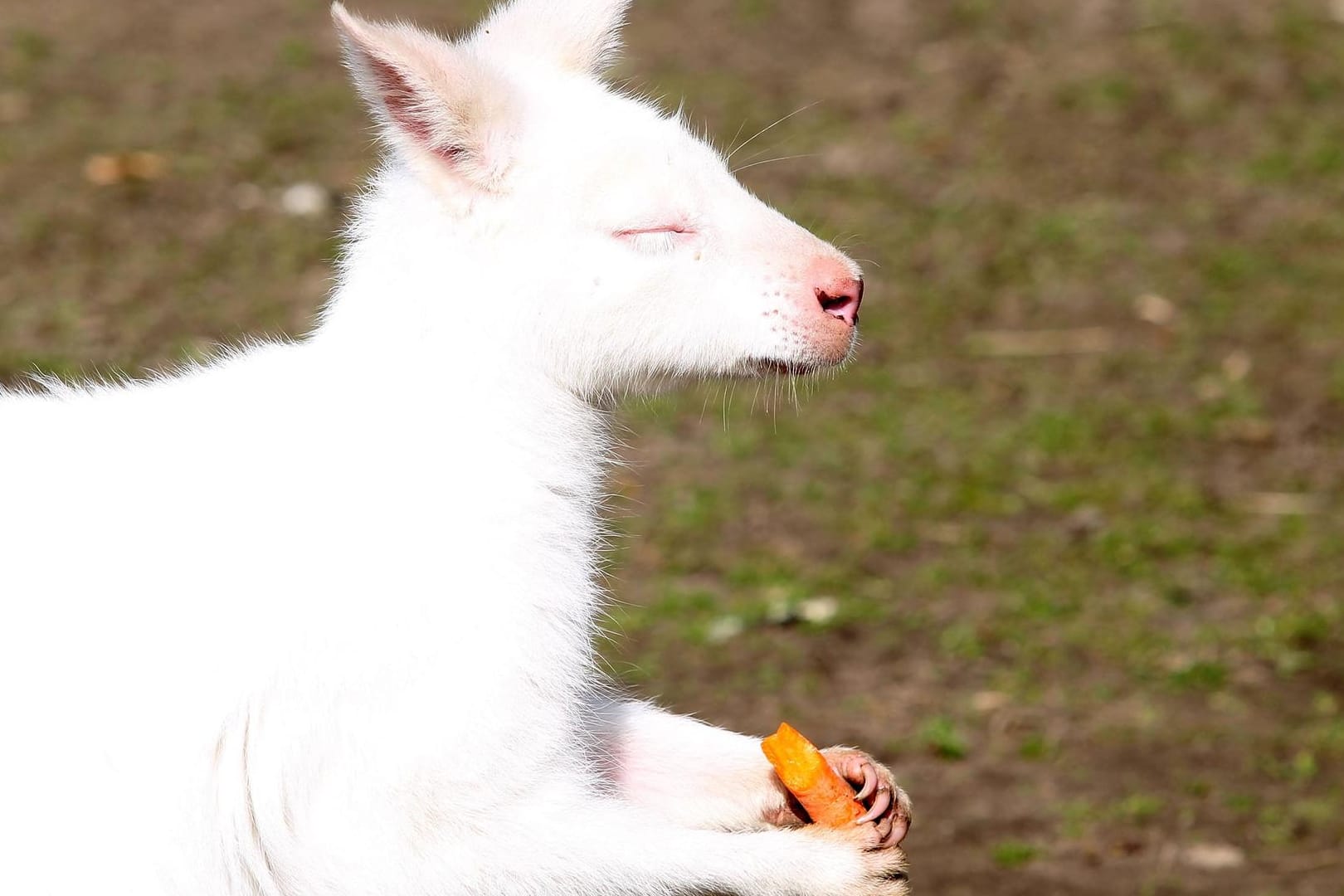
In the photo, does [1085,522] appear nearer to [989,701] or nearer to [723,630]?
[989,701]

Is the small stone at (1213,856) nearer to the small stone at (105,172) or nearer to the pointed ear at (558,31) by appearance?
the pointed ear at (558,31)

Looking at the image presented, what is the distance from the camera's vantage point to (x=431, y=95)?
8.06 feet

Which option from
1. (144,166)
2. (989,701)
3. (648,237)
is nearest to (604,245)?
(648,237)

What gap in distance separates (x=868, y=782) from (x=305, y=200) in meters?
4.49

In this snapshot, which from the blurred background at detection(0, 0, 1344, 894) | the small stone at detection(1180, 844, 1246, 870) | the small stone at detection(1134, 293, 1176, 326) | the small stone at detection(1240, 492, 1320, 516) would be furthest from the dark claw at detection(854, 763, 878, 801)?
the small stone at detection(1134, 293, 1176, 326)

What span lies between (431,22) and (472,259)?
5556mm

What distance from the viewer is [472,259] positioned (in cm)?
258

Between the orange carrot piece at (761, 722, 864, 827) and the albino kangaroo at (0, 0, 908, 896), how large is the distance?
7cm

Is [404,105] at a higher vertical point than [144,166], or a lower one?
higher

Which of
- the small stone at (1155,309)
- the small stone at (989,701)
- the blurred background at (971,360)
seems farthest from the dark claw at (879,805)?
the small stone at (1155,309)

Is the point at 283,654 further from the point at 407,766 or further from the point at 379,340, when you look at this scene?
the point at 379,340

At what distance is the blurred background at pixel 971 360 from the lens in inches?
170

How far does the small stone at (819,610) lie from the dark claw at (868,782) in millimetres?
1967

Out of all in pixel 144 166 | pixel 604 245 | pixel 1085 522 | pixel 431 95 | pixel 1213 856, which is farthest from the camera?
pixel 144 166
